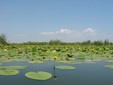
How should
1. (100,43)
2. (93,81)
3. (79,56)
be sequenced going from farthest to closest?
(100,43), (79,56), (93,81)

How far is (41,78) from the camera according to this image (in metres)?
2.89

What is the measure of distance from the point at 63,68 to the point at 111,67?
39.6 inches

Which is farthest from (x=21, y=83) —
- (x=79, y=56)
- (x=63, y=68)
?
(x=79, y=56)

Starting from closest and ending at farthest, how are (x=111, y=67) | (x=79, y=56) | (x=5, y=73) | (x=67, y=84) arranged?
(x=67, y=84) < (x=5, y=73) < (x=111, y=67) < (x=79, y=56)

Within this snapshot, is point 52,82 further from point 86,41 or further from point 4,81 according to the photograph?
point 86,41

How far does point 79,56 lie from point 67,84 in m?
3.95

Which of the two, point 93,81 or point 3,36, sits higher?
point 3,36

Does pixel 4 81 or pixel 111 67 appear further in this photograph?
pixel 111 67

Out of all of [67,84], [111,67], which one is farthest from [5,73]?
[111,67]

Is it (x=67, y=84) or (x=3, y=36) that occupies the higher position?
(x=3, y=36)

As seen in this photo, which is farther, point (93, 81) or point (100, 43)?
point (100, 43)

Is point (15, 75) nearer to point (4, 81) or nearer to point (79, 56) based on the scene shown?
point (4, 81)

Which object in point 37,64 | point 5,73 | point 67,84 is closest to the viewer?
point 67,84

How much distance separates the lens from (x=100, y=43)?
21969 mm
